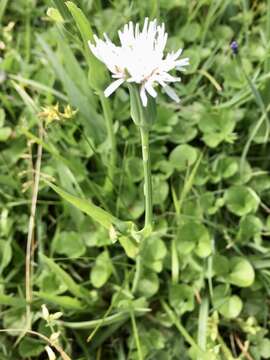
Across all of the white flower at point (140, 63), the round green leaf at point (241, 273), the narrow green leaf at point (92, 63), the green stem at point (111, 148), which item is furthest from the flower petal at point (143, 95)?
the round green leaf at point (241, 273)

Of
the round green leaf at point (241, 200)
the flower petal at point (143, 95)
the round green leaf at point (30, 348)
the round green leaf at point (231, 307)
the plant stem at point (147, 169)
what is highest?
the flower petal at point (143, 95)

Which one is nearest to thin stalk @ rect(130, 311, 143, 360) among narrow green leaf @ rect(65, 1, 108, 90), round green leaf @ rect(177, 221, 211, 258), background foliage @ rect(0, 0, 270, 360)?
background foliage @ rect(0, 0, 270, 360)

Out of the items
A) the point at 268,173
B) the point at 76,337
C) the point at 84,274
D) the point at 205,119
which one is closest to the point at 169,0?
the point at 205,119

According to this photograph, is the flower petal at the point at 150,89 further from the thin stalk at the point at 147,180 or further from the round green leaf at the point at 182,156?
the round green leaf at the point at 182,156

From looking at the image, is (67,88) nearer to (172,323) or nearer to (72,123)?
(72,123)

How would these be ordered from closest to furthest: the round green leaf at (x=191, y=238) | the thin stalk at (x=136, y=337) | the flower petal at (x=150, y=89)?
the flower petal at (x=150, y=89), the thin stalk at (x=136, y=337), the round green leaf at (x=191, y=238)

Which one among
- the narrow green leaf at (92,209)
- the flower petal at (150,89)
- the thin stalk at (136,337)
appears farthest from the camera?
the thin stalk at (136,337)

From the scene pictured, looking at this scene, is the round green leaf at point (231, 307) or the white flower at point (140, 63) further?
the round green leaf at point (231, 307)

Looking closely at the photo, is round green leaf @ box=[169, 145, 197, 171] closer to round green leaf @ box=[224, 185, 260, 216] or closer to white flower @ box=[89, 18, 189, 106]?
round green leaf @ box=[224, 185, 260, 216]

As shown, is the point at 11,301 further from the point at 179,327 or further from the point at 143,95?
the point at 143,95
